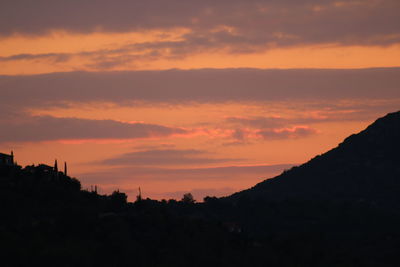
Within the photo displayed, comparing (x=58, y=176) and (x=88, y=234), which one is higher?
(x=58, y=176)

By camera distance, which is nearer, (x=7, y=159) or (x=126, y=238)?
(x=126, y=238)

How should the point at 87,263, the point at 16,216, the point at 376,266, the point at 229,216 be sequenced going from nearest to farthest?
the point at 87,263, the point at 16,216, the point at 376,266, the point at 229,216

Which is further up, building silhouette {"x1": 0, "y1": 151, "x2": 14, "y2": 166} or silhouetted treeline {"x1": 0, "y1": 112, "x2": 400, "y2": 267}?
building silhouette {"x1": 0, "y1": 151, "x2": 14, "y2": 166}

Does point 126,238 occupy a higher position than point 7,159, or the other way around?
point 7,159

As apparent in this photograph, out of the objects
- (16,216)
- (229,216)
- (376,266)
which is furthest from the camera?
(229,216)

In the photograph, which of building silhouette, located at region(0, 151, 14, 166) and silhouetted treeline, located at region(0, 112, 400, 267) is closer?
silhouetted treeline, located at region(0, 112, 400, 267)

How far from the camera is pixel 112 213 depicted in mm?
144625

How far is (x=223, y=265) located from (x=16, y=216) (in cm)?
2667

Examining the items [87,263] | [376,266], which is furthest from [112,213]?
[376,266]

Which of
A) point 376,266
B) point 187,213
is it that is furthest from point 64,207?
point 187,213

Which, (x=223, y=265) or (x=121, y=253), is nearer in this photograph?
(x=121, y=253)

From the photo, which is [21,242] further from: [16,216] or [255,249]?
[255,249]

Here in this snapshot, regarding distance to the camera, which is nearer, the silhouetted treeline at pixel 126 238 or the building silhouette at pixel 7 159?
the silhouetted treeline at pixel 126 238

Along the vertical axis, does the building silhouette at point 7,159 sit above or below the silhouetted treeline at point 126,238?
above
